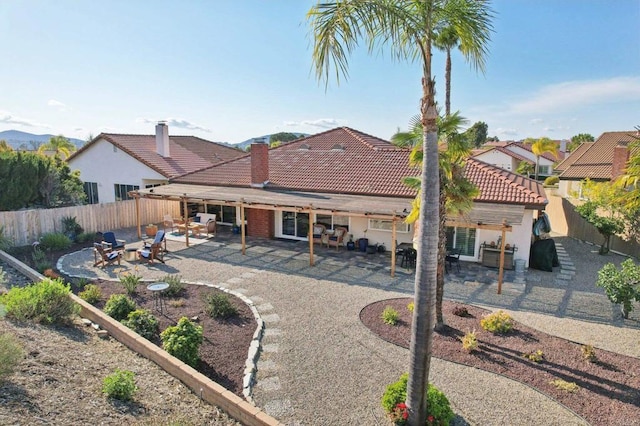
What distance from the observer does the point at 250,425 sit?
6012 mm

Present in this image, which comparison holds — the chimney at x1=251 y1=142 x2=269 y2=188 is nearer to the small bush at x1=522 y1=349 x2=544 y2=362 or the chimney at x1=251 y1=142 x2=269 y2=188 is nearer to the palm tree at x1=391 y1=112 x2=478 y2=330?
the palm tree at x1=391 y1=112 x2=478 y2=330

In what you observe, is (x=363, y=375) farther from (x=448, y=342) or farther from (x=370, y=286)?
(x=370, y=286)

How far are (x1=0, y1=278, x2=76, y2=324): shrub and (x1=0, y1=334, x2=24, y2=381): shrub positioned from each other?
233 cm

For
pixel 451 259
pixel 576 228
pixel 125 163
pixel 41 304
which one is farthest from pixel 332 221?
pixel 125 163

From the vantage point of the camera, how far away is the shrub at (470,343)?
29.7 feet

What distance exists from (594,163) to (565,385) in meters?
31.8

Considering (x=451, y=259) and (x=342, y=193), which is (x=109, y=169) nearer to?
(x=342, y=193)

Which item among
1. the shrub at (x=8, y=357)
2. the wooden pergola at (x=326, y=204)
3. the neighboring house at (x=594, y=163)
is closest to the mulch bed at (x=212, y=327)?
the shrub at (x=8, y=357)

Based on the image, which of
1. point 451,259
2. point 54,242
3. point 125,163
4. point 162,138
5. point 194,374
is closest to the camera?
point 194,374

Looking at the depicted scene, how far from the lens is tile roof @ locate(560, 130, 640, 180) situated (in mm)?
30622

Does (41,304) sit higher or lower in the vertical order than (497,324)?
higher

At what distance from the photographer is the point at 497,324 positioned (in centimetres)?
1009

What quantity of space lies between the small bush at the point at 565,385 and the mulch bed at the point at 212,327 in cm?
616

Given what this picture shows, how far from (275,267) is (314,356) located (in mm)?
7316
